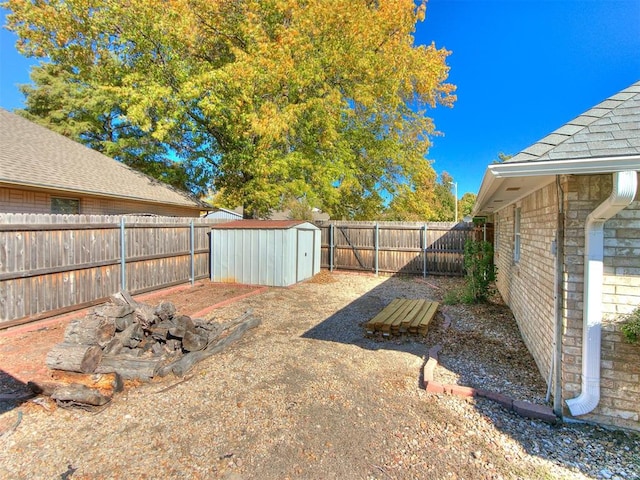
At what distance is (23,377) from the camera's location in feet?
12.5

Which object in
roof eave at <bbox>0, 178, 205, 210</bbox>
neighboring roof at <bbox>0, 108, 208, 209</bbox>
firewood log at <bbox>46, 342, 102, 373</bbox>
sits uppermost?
neighboring roof at <bbox>0, 108, 208, 209</bbox>

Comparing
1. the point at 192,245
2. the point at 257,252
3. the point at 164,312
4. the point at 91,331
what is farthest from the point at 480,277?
the point at 192,245

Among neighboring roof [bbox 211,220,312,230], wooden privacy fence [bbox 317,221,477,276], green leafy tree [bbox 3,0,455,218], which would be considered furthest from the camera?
wooden privacy fence [bbox 317,221,477,276]

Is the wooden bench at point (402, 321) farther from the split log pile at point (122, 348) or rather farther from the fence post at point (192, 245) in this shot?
the fence post at point (192, 245)

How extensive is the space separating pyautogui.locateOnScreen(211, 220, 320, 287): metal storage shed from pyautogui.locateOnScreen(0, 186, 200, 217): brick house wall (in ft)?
10.1

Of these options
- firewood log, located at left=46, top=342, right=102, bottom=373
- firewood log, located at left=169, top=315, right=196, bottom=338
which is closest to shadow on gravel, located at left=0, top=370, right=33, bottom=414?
firewood log, located at left=46, top=342, right=102, bottom=373

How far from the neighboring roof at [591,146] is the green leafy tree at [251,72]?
9.24 metres

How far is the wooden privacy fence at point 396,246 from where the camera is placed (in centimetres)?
1171

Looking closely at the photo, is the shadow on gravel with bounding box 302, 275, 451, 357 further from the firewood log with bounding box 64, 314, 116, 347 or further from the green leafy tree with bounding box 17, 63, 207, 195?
the green leafy tree with bounding box 17, 63, 207, 195

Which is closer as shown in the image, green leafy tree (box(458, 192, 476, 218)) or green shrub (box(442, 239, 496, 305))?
green shrub (box(442, 239, 496, 305))

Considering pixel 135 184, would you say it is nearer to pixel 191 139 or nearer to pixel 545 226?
pixel 191 139

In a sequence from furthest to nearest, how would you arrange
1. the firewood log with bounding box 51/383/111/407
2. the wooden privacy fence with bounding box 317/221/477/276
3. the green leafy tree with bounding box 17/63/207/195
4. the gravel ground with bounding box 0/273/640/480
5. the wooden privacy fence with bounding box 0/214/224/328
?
the green leafy tree with bounding box 17/63/207/195
the wooden privacy fence with bounding box 317/221/477/276
the wooden privacy fence with bounding box 0/214/224/328
the firewood log with bounding box 51/383/111/407
the gravel ground with bounding box 0/273/640/480

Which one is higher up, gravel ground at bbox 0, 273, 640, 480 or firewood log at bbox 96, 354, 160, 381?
firewood log at bbox 96, 354, 160, 381

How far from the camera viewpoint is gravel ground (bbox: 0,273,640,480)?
7.84 feet
